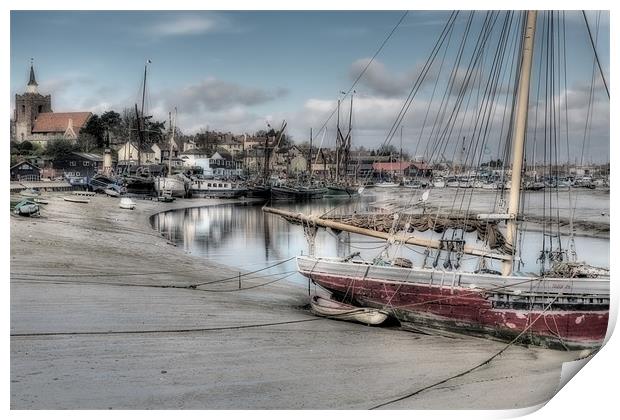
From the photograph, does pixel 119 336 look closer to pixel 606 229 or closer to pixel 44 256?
pixel 44 256

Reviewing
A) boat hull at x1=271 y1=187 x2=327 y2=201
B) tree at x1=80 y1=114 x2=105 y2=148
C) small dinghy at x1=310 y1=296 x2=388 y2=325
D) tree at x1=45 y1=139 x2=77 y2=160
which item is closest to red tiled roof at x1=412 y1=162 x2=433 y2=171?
boat hull at x1=271 y1=187 x2=327 y2=201

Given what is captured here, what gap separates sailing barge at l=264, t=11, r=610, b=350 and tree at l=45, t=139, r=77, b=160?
2.44 m

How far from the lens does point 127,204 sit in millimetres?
9156

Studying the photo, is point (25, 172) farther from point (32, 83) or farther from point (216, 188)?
point (216, 188)

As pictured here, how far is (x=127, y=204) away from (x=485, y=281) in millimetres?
4384

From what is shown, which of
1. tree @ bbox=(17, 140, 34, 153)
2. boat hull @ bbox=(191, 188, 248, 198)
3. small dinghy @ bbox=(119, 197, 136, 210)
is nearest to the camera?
tree @ bbox=(17, 140, 34, 153)

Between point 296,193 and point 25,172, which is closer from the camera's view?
point 25,172

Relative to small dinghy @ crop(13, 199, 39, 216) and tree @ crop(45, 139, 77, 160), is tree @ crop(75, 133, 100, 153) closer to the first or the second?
tree @ crop(45, 139, 77, 160)

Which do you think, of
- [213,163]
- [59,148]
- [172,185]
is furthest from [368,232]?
[59,148]

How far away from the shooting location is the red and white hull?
746 centimetres

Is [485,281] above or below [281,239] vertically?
below

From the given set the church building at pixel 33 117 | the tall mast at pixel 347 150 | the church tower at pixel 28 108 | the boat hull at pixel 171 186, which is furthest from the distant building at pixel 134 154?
the tall mast at pixel 347 150

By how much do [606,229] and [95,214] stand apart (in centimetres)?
549
